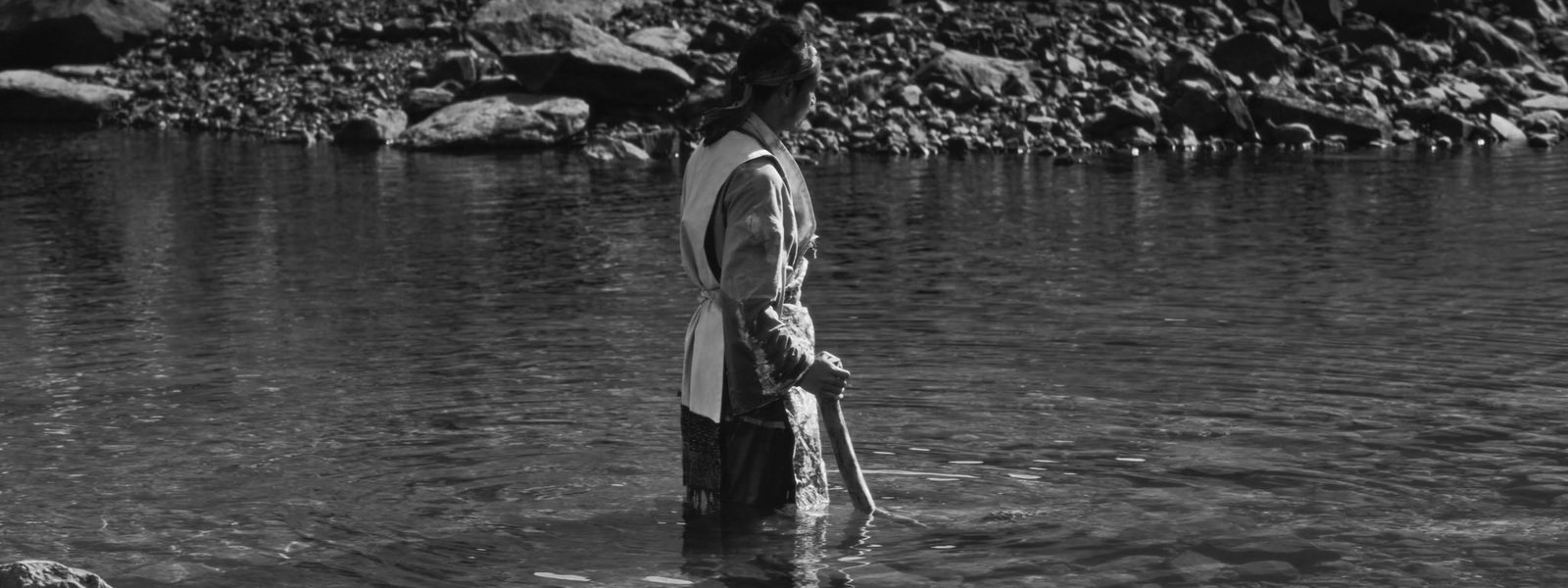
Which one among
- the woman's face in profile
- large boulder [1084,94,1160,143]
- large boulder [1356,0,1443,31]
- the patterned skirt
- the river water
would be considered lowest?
the river water

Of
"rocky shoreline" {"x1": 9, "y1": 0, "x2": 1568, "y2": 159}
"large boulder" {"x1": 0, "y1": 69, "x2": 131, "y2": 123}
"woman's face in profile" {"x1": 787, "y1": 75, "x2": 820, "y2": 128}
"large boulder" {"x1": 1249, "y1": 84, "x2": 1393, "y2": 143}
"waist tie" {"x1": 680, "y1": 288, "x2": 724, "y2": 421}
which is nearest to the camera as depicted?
"woman's face in profile" {"x1": 787, "y1": 75, "x2": 820, "y2": 128}

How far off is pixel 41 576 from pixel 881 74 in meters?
25.9

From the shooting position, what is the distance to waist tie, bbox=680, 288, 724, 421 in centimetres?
552

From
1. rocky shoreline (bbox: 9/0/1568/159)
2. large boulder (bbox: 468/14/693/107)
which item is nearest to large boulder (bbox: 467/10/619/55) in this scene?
rocky shoreline (bbox: 9/0/1568/159)

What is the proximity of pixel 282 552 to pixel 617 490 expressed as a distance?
1.38 m

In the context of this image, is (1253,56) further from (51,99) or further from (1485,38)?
(51,99)

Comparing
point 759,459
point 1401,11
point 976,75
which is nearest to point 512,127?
point 976,75

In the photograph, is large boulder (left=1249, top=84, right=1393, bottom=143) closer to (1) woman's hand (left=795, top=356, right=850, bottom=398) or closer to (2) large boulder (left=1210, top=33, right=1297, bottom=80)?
(2) large boulder (left=1210, top=33, right=1297, bottom=80)


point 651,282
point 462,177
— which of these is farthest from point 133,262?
point 462,177

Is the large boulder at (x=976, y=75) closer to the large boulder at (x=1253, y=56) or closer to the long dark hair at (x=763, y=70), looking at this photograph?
the large boulder at (x=1253, y=56)

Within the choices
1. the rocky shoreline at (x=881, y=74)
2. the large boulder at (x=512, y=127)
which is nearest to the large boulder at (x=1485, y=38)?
the rocky shoreline at (x=881, y=74)

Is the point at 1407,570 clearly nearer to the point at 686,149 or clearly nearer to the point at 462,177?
the point at 462,177

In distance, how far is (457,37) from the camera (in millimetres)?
34125

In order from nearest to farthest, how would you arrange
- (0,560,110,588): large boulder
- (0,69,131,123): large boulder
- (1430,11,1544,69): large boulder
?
(0,560,110,588): large boulder < (1430,11,1544,69): large boulder < (0,69,131,123): large boulder
